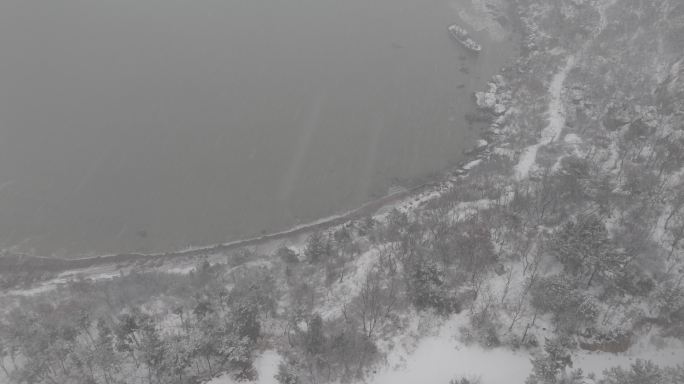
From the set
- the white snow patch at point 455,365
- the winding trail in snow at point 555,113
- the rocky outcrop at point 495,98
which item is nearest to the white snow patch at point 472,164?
the winding trail in snow at point 555,113

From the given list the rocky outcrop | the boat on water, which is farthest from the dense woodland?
the boat on water

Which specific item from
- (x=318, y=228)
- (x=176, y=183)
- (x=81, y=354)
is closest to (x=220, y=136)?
(x=176, y=183)

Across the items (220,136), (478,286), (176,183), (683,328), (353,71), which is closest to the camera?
(683,328)

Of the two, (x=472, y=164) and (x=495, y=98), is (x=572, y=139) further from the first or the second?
(x=495, y=98)

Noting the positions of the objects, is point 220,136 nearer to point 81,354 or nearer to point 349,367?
point 81,354

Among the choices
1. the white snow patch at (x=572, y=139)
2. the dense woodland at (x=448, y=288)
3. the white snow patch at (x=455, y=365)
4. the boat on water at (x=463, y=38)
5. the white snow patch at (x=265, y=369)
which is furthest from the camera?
the boat on water at (x=463, y=38)

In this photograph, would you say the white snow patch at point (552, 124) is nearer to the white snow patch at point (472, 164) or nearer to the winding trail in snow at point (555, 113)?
→ the winding trail in snow at point (555, 113)
